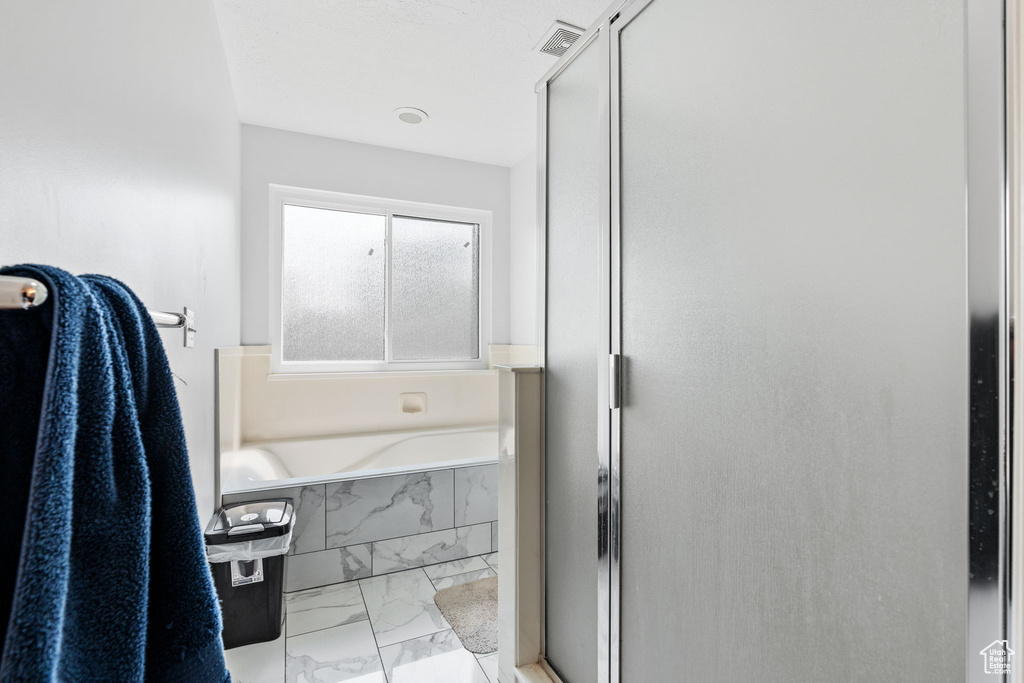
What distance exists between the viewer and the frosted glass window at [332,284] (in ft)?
9.73

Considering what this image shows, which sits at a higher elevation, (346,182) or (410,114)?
(410,114)

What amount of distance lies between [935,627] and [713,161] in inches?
31.9

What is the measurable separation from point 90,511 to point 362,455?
2457 mm

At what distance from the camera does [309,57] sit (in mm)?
2090

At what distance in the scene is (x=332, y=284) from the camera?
3078mm

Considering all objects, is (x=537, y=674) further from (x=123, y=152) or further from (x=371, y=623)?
(x=123, y=152)

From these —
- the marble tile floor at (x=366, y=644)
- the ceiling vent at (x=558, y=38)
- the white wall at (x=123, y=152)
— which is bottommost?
the marble tile floor at (x=366, y=644)

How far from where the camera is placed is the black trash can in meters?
1.82

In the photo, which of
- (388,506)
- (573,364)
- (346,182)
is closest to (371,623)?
(388,506)

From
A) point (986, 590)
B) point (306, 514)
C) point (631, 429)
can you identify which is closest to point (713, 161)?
point (631, 429)

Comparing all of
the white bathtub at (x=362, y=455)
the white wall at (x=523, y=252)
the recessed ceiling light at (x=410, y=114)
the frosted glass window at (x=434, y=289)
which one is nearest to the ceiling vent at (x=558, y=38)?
the recessed ceiling light at (x=410, y=114)

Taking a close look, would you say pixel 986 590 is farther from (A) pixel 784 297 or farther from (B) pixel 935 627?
(A) pixel 784 297

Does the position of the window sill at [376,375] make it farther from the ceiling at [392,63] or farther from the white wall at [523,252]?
the ceiling at [392,63]

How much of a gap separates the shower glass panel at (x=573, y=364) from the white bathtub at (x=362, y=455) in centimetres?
97
